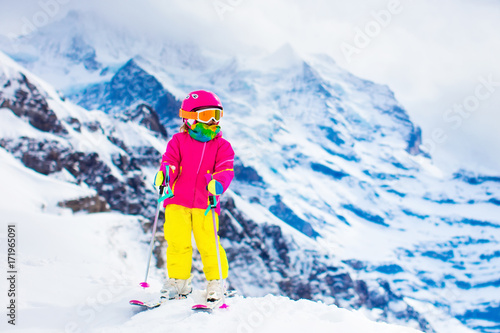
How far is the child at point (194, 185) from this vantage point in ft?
18.5

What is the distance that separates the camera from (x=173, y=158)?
5840 millimetres

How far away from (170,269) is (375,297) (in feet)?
392

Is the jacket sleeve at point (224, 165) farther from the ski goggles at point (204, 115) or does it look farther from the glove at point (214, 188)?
the ski goggles at point (204, 115)

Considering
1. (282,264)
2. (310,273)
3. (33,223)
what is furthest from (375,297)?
(33,223)

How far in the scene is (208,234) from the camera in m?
5.74

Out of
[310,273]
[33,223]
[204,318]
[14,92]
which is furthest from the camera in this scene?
[310,273]

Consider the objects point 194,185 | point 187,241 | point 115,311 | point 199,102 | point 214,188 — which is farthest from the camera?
point 199,102

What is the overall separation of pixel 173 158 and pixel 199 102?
0.90 meters

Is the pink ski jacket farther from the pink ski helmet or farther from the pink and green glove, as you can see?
the pink ski helmet

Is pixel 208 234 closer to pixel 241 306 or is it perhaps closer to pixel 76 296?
pixel 241 306

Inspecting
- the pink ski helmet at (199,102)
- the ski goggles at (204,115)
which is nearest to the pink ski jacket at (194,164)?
the ski goggles at (204,115)

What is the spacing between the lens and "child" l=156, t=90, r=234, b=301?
564 cm

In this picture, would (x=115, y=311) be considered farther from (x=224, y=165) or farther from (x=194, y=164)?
(x=224, y=165)

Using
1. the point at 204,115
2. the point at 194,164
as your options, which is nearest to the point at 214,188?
the point at 194,164
